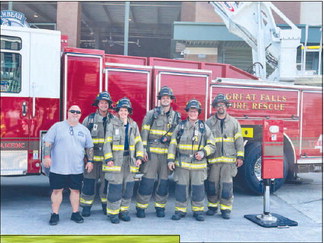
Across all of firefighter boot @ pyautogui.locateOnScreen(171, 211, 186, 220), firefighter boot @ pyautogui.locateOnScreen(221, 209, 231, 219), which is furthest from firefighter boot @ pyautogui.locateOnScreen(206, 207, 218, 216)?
firefighter boot @ pyautogui.locateOnScreen(171, 211, 186, 220)

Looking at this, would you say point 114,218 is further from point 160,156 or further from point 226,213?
point 226,213

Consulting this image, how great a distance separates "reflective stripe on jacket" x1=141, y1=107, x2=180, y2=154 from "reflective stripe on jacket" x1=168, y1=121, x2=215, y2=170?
0.17 metres

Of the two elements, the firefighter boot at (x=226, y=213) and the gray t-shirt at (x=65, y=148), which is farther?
the firefighter boot at (x=226, y=213)

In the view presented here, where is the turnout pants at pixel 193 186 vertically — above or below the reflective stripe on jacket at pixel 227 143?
below

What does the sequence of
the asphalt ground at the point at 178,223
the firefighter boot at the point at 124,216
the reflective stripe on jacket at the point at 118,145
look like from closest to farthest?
1. the asphalt ground at the point at 178,223
2. the reflective stripe on jacket at the point at 118,145
3. the firefighter boot at the point at 124,216

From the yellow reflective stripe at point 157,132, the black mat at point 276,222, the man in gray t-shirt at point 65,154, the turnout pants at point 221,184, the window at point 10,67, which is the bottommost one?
the black mat at point 276,222

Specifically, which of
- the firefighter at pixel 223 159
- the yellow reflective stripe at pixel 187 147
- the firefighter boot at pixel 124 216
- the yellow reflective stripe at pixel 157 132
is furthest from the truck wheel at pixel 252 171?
the firefighter boot at pixel 124 216

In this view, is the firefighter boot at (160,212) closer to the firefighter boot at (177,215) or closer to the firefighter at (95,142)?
the firefighter boot at (177,215)

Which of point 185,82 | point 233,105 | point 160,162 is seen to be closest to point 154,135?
point 160,162

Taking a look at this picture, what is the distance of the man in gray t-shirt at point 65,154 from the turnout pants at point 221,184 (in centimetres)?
187

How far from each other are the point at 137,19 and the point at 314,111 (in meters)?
15.0

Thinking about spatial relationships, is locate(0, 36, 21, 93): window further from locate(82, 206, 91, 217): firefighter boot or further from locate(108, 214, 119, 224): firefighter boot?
locate(108, 214, 119, 224): firefighter boot

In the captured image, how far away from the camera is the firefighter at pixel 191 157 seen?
17.0ft

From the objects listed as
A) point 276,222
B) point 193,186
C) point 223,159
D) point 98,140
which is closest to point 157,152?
point 193,186
